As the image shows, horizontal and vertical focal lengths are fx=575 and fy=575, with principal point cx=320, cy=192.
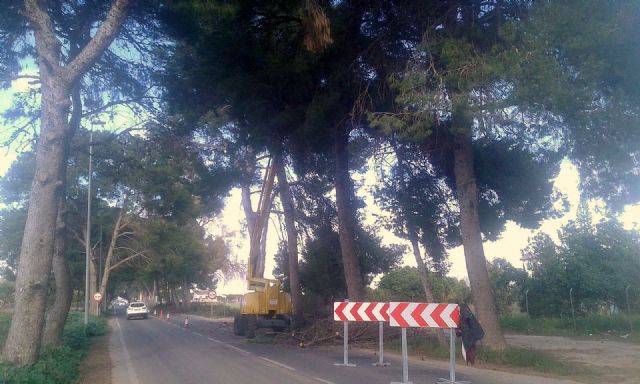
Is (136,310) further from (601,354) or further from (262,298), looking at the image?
(601,354)

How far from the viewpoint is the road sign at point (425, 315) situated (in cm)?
1202

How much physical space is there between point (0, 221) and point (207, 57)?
114 ft

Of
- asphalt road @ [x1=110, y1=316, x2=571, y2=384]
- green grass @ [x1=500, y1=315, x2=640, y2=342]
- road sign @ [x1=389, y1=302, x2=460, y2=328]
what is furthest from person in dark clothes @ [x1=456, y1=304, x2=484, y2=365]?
green grass @ [x1=500, y1=315, x2=640, y2=342]

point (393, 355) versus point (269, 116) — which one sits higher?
point (269, 116)

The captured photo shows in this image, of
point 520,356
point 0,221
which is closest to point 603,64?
point 520,356

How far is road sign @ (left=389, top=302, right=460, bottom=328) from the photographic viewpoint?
12016 millimetres

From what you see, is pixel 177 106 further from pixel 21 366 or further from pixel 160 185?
pixel 21 366

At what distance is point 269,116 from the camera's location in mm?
19375

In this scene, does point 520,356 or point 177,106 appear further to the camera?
point 177,106

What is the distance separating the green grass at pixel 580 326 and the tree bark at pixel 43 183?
19592mm

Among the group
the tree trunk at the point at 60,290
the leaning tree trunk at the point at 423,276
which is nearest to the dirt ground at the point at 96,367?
the tree trunk at the point at 60,290

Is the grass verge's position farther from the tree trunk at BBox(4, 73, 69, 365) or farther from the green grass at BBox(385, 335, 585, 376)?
the tree trunk at BBox(4, 73, 69, 365)

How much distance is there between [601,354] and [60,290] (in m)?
16.5

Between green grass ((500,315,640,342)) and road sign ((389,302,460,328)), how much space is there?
491 inches
